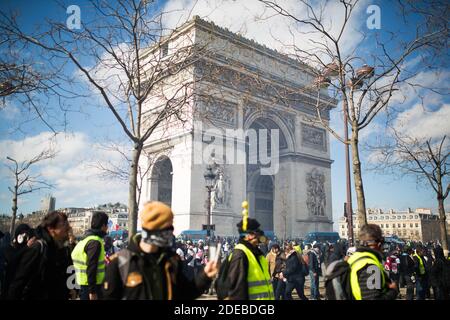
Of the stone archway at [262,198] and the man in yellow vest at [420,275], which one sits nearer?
the man in yellow vest at [420,275]

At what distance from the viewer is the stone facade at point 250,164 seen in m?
25.1

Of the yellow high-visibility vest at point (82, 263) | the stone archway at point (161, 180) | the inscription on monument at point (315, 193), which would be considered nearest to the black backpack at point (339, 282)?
the yellow high-visibility vest at point (82, 263)

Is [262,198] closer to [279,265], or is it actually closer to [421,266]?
[421,266]

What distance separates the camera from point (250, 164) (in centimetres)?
3534

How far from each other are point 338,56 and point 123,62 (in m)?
5.23

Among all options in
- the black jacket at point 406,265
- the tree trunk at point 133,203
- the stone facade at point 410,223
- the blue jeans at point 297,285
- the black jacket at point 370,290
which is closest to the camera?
the black jacket at point 370,290

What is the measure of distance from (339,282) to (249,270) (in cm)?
87

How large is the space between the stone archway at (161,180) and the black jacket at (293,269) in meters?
19.7

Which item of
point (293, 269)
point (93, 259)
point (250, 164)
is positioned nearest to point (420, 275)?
point (293, 269)

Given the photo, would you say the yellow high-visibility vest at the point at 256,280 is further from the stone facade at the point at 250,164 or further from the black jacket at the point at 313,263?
the stone facade at the point at 250,164

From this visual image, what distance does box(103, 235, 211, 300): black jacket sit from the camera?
2.49 metres

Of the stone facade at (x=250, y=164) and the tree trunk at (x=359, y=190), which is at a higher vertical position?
the stone facade at (x=250, y=164)
